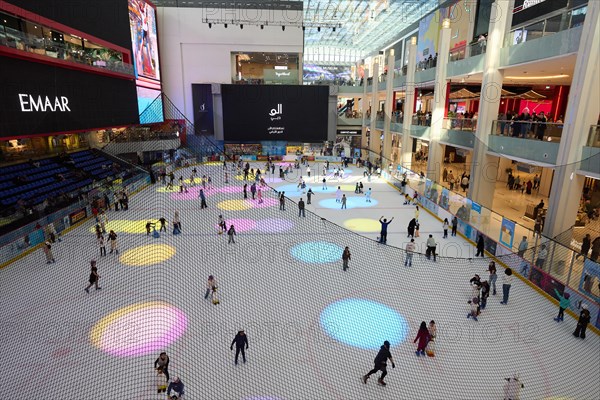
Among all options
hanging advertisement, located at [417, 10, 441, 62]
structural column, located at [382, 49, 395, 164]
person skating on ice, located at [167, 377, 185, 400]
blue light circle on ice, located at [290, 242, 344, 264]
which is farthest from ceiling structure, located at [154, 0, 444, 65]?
person skating on ice, located at [167, 377, 185, 400]

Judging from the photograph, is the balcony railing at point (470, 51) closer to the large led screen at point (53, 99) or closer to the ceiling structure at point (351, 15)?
the ceiling structure at point (351, 15)

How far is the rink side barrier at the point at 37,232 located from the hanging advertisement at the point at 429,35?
867 inches

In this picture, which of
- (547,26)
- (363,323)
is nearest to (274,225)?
(363,323)

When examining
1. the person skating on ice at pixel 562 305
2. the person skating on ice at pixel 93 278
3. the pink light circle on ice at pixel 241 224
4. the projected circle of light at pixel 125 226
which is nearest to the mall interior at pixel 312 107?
the person skating on ice at pixel 562 305

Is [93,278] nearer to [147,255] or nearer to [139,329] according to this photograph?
[139,329]

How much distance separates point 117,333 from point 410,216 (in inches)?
A: 480

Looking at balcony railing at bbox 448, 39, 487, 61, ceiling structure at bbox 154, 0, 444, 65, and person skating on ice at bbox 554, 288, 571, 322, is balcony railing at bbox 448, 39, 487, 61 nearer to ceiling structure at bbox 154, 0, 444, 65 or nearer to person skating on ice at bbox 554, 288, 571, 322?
ceiling structure at bbox 154, 0, 444, 65

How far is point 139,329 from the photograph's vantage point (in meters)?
7.37

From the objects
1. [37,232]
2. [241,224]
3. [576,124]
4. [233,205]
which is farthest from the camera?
[233,205]

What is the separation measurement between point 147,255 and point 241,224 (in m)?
4.23

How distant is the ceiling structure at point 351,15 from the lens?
78.8 ft

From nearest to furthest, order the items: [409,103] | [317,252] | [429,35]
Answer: [317,252], [409,103], [429,35]

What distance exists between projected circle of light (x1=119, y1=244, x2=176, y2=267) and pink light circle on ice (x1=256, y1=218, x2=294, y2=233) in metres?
3.82

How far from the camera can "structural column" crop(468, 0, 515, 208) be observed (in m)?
12.5
